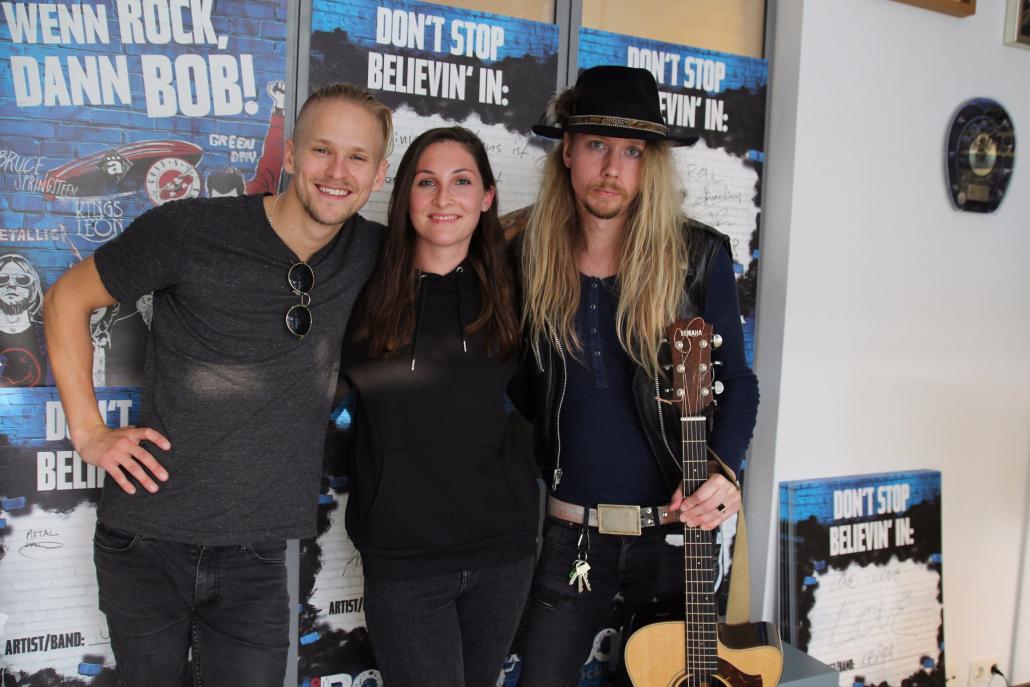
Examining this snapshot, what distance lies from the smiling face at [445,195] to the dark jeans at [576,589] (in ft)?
2.57

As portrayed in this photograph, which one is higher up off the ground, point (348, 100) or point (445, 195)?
point (348, 100)

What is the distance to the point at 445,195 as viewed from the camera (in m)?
1.89

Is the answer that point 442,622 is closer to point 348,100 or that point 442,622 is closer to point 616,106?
point 348,100

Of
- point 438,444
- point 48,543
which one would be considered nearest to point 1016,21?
point 438,444

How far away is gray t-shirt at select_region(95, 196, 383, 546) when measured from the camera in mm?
1764

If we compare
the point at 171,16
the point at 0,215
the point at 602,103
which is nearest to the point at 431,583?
the point at 602,103

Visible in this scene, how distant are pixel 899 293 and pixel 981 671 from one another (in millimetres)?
1610

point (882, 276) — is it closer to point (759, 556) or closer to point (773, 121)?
point (773, 121)

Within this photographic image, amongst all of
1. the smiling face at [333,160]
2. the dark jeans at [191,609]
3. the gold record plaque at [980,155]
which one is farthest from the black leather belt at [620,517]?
the gold record plaque at [980,155]

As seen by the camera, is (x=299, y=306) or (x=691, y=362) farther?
(x=691, y=362)

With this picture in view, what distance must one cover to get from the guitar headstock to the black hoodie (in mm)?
437

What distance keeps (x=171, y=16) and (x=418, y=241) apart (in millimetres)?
896

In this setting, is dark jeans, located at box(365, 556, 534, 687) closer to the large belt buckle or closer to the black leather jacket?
the large belt buckle

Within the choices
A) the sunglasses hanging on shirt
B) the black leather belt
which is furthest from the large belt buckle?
the sunglasses hanging on shirt
